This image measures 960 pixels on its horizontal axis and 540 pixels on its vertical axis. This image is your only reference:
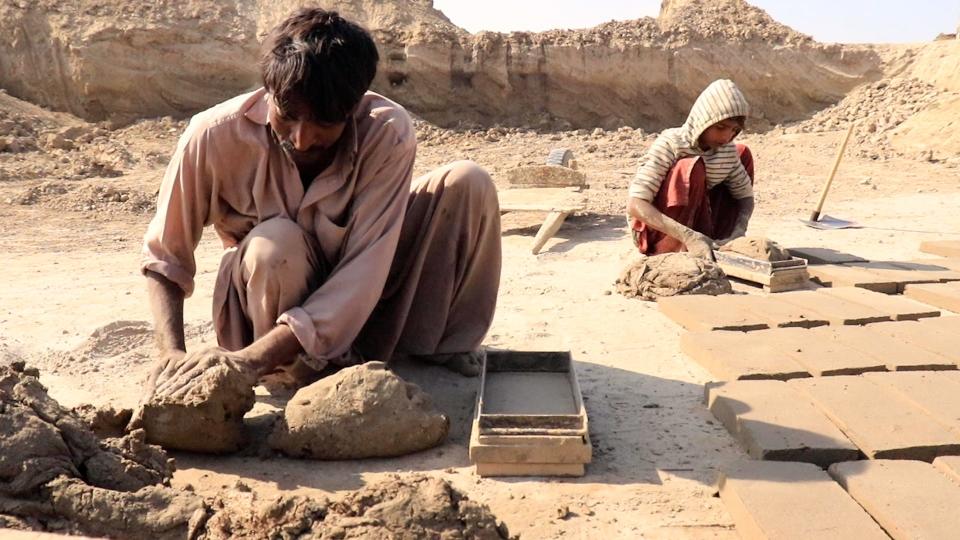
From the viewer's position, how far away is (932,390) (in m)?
2.88

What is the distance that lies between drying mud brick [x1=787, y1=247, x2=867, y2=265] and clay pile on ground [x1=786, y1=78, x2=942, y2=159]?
5.12m

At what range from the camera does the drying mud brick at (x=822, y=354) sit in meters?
3.11

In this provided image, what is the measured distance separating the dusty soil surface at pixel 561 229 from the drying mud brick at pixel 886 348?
633 mm

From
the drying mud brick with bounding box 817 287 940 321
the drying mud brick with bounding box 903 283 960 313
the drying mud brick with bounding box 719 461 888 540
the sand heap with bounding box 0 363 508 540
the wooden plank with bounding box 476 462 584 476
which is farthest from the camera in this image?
the drying mud brick with bounding box 903 283 960 313

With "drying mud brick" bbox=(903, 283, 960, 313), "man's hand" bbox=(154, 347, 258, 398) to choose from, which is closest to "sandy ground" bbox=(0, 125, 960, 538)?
"man's hand" bbox=(154, 347, 258, 398)

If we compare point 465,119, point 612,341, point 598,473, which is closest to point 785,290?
point 612,341

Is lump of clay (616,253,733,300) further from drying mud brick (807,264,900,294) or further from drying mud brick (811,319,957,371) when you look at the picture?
drying mud brick (811,319,957,371)

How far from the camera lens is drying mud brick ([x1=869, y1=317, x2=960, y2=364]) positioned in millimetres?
3328

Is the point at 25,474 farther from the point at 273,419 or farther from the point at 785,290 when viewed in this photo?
the point at 785,290

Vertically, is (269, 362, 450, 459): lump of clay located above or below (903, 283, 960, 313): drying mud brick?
above

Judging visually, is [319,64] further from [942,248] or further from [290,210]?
[942,248]

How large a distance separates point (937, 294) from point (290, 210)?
3.17 metres

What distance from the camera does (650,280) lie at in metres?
4.40

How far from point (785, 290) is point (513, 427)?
8.99ft
